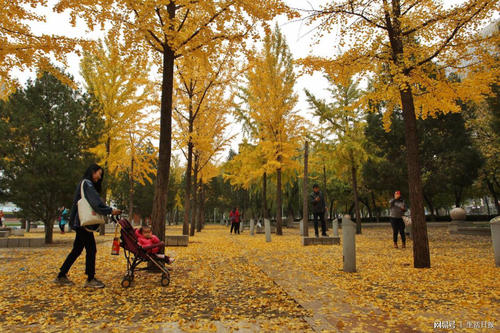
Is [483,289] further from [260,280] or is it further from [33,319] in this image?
[33,319]

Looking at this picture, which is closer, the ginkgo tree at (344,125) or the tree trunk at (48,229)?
the tree trunk at (48,229)

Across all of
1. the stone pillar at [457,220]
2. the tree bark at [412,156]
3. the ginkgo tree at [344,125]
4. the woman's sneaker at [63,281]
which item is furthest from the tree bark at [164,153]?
the stone pillar at [457,220]

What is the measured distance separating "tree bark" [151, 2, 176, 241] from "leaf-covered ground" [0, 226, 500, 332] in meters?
1.06

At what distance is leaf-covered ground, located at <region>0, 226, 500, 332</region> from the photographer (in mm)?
3201

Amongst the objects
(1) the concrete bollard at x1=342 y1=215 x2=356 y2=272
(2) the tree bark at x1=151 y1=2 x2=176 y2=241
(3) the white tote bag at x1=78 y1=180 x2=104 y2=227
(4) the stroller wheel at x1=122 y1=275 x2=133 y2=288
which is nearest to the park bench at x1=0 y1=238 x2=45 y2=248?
(2) the tree bark at x1=151 y1=2 x2=176 y2=241

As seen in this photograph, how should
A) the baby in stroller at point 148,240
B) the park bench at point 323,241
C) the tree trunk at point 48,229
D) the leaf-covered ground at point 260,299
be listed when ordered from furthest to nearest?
1. the tree trunk at point 48,229
2. the park bench at point 323,241
3. the baby in stroller at point 148,240
4. the leaf-covered ground at point 260,299

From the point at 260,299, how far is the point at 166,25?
5.09 metres

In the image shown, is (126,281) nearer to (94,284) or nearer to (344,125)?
(94,284)

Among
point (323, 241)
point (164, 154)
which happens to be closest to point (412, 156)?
point (164, 154)

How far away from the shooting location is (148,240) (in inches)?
232

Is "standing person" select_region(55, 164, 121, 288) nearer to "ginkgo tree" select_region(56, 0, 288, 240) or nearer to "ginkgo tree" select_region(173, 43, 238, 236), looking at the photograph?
"ginkgo tree" select_region(56, 0, 288, 240)

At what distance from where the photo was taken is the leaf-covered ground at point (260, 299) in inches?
126

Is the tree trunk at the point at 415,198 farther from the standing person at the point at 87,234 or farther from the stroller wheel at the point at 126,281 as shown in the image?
the standing person at the point at 87,234

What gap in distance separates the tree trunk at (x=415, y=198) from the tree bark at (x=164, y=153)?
16.4ft
